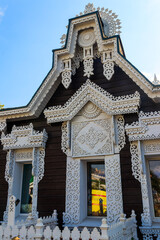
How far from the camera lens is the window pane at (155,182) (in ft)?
21.1

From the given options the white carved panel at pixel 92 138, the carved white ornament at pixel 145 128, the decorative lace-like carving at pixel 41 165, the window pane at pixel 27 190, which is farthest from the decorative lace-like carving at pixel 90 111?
the window pane at pixel 27 190

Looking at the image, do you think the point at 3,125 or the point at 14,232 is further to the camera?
the point at 3,125

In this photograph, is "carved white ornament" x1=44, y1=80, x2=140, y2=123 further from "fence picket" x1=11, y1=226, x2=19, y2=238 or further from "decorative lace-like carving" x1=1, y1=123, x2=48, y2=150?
"fence picket" x1=11, y1=226, x2=19, y2=238

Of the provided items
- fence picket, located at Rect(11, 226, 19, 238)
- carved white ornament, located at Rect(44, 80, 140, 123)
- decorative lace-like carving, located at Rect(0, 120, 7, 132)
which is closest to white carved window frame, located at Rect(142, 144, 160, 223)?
carved white ornament, located at Rect(44, 80, 140, 123)

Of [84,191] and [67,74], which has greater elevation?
[67,74]

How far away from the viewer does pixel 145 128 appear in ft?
21.7

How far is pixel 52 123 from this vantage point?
8.22m

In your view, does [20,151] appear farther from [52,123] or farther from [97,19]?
[97,19]

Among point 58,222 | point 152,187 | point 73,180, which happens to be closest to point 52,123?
point 73,180

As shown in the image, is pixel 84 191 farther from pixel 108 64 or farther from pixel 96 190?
pixel 108 64

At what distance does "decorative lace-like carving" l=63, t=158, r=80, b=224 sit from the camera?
6855 millimetres

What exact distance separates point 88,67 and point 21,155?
427 centimetres

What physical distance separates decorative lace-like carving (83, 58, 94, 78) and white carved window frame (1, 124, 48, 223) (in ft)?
8.97

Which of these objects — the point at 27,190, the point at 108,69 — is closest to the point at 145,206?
the point at 27,190
